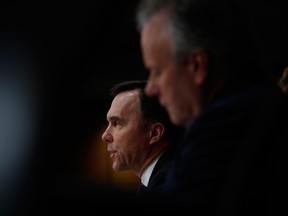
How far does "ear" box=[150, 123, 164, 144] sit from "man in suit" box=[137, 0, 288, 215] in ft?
3.79

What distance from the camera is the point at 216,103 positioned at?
4.88 feet

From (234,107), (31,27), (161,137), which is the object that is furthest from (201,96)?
(161,137)

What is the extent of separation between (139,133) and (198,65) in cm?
130

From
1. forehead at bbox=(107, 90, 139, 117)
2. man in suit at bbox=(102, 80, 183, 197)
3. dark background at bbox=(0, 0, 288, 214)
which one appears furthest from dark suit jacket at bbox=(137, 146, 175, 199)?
dark background at bbox=(0, 0, 288, 214)

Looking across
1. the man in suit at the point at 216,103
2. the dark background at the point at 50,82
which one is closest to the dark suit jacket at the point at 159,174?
the dark background at the point at 50,82

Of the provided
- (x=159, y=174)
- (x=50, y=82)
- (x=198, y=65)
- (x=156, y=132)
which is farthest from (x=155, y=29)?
(x=156, y=132)

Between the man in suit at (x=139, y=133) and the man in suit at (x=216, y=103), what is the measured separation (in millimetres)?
1144

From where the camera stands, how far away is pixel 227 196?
1363 millimetres

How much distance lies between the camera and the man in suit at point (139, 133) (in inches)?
107

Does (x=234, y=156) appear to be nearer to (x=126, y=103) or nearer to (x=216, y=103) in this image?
(x=216, y=103)

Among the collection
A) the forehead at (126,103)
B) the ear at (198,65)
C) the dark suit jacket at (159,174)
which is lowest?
the dark suit jacket at (159,174)

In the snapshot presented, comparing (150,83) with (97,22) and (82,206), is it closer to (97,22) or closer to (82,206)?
(97,22)

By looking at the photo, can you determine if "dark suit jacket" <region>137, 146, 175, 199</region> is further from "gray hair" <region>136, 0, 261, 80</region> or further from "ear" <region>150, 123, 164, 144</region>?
"gray hair" <region>136, 0, 261, 80</region>

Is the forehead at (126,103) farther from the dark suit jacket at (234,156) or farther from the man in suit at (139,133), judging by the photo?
the dark suit jacket at (234,156)
